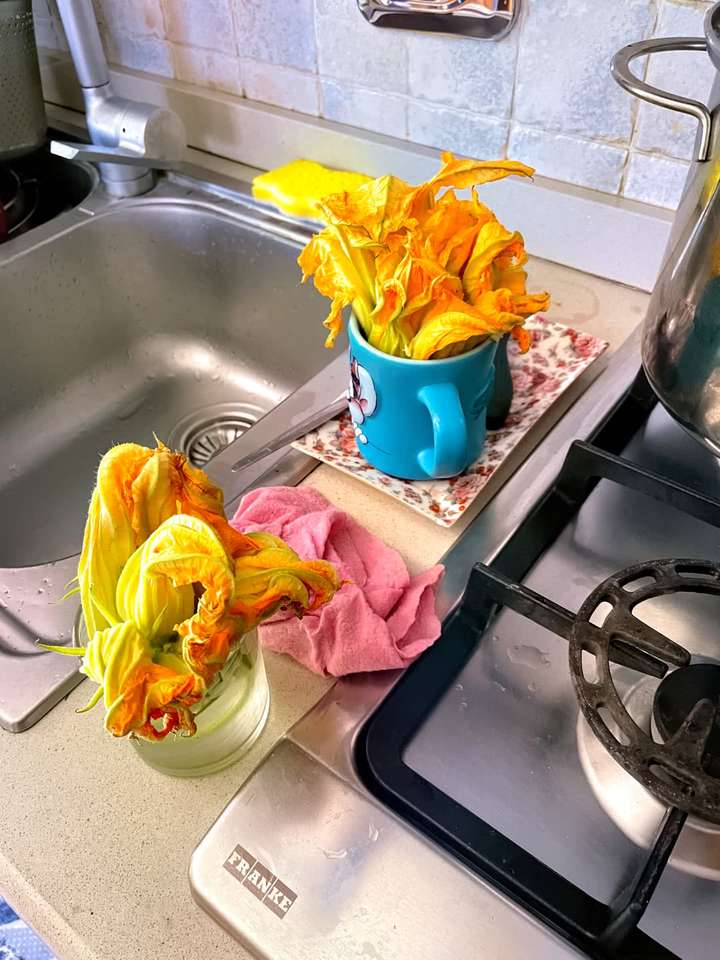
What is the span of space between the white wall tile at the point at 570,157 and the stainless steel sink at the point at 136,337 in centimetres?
23

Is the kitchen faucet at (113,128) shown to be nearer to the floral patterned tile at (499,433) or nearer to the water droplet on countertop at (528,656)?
the floral patterned tile at (499,433)

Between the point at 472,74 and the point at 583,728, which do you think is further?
the point at 472,74

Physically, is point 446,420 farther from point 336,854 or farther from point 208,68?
point 208,68

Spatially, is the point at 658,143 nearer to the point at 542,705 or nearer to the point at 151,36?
the point at 542,705

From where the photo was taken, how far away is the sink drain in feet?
2.74

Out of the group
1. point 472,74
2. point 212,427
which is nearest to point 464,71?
point 472,74

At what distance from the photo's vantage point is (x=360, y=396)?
492 millimetres

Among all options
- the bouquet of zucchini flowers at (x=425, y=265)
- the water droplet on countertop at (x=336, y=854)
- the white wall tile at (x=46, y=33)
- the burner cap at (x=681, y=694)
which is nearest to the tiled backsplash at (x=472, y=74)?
the white wall tile at (x=46, y=33)

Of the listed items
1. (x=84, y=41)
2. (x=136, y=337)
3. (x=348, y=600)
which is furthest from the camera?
(x=136, y=337)

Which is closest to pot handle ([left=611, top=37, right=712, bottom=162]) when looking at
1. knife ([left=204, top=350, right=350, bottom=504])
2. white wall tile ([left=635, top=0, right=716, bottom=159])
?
white wall tile ([left=635, top=0, right=716, bottom=159])

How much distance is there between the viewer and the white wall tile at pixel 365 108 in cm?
73

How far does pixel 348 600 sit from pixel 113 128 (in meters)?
0.65

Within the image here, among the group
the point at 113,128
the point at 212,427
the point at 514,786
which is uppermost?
the point at 113,128

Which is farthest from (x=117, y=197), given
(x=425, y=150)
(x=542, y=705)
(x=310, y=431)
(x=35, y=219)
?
(x=542, y=705)
